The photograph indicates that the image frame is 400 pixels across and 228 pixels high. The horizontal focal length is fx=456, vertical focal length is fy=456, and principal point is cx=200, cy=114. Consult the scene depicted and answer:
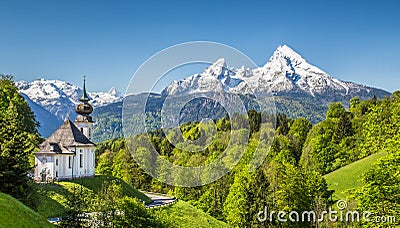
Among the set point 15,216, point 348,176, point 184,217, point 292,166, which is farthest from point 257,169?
point 15,216

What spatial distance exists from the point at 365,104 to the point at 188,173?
164 ft

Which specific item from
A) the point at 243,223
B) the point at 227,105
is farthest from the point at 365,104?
the point at 243,223

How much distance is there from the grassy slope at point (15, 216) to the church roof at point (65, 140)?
2711 centimetres

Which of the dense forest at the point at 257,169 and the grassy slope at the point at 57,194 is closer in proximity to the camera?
the dense forest at the point at 257,169

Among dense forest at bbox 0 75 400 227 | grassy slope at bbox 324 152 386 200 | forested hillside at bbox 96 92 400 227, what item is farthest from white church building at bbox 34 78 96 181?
grassy slope at bbox 324 152 386 200

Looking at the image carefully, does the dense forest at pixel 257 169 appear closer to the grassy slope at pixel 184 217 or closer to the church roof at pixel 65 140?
the grassy slope at pixel 184 217

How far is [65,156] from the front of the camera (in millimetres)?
56781

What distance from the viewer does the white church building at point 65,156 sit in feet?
181

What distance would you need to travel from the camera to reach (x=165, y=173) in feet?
261

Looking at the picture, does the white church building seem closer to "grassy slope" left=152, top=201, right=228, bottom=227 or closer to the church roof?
the church roof

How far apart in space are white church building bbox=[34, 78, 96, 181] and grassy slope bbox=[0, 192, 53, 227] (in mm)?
24974

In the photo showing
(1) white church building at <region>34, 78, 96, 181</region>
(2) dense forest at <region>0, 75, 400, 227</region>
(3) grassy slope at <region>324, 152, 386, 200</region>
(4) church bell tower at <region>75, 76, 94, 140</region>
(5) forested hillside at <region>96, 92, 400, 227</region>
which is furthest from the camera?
(4) church bell tower at <region>75, 76, 94, 140</region>

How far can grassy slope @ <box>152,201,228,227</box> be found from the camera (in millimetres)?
50531

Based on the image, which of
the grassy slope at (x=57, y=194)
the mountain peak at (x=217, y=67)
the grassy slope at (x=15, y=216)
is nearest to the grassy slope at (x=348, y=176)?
the grassy slope at (x=57, y=194)
